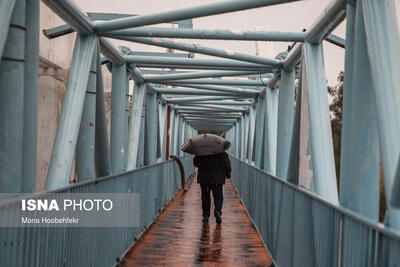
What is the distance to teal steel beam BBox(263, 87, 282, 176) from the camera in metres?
12.6

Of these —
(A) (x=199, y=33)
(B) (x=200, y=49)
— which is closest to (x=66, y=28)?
(A) (x=199, y=33)

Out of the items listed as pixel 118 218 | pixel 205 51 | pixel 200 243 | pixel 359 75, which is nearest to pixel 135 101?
pixel 205 51

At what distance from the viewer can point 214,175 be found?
10.8m

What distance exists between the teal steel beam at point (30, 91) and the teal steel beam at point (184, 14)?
2244 mm

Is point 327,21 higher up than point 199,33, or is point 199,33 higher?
point 199,33

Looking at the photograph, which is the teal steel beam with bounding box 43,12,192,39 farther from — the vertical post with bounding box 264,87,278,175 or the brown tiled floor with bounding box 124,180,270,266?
the vertical post with bounding box 264,87,278,175

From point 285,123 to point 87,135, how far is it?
381 centimetres

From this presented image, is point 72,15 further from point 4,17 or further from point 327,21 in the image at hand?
point 327,21

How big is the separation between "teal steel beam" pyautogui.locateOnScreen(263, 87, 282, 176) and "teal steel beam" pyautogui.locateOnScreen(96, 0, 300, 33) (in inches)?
239

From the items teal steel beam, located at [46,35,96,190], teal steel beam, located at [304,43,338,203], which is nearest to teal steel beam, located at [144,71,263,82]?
teal steel beam, located at [304,43,338,203]

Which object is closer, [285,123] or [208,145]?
[285,123]

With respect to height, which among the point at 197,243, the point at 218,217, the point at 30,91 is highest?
the point at 30,91

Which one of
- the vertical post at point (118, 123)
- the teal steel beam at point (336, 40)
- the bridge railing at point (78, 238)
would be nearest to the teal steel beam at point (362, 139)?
the bridge railing at point (78, 238)

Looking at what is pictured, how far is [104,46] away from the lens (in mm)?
8516
